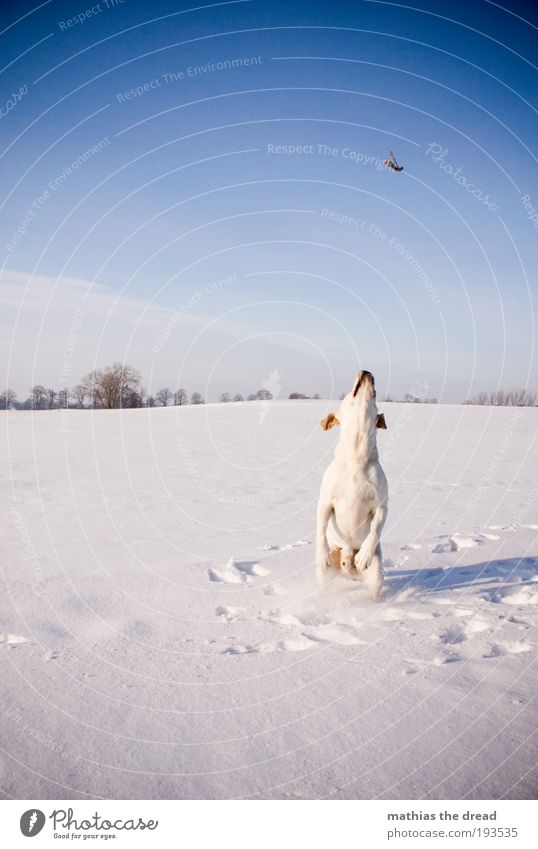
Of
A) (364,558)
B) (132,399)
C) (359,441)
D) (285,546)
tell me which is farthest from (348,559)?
(132,399)

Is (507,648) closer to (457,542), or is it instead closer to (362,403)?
(362,403)

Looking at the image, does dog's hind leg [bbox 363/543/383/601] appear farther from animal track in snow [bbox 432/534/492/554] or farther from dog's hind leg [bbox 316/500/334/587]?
animal track in snow [bbox 432/534/492/554]

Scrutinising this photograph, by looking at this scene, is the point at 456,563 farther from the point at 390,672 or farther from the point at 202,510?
the point at 202,510

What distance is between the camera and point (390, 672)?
374 cm

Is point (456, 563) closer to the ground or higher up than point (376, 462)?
closer to the ground

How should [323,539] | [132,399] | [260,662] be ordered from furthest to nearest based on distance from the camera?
[132,399]
[323,539]
[260,662]

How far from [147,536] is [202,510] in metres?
2.63

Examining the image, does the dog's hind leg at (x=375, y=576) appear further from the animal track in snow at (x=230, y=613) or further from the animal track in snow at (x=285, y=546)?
the animal track in snow at (x=285, y=546)

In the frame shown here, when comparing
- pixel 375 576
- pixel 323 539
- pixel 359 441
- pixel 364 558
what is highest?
pixel 359 441

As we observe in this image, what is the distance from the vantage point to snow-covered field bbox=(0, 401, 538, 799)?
9.49 ft

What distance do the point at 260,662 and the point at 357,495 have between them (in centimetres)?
182

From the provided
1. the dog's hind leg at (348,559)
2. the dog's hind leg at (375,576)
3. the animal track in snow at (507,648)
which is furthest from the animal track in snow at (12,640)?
the animal track in snow at (507,648)

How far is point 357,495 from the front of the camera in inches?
199
